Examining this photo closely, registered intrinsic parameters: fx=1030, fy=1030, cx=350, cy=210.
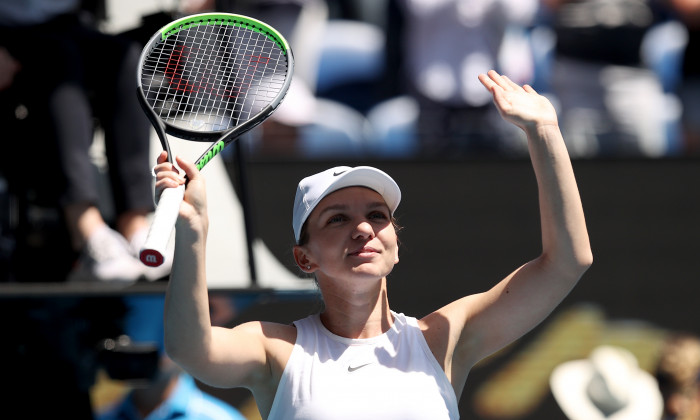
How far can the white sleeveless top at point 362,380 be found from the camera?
2.06 meters

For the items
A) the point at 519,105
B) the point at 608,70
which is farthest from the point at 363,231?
the point at 608,70

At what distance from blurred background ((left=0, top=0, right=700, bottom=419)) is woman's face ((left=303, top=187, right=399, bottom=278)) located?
2438mm

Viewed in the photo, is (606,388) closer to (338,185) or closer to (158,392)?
(158,392)

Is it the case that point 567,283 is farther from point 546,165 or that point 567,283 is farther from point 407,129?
point 407,129

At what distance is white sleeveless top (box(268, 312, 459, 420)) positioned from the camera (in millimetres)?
2062

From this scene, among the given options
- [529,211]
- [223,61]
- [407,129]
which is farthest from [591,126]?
[223,61]

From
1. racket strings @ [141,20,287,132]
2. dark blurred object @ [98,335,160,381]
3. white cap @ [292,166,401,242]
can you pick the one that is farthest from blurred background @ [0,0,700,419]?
white cap @ [292,166,401,242]

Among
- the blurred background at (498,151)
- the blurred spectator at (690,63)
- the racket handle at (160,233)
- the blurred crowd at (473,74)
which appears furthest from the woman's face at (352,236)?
the blurred spectator at (690,63)

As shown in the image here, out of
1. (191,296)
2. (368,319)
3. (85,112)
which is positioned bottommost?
(85,112)

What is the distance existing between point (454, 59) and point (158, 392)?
253 cm

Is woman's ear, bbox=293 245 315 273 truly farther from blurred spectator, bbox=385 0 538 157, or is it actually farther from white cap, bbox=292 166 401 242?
blurred spectator, bbox=385 0 538 157

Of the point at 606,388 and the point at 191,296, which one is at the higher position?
the point at 191,296

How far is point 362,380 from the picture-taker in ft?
6.88

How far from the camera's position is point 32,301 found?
3697 mm
